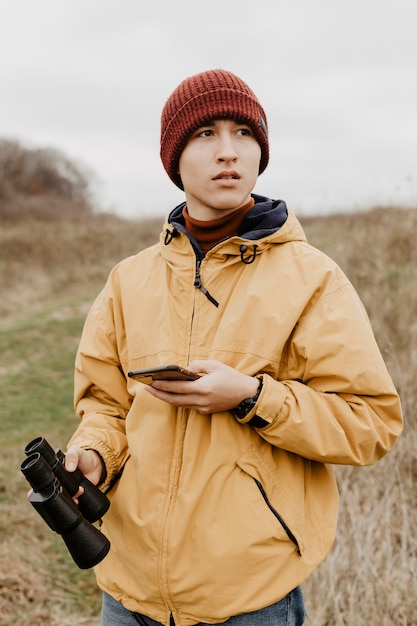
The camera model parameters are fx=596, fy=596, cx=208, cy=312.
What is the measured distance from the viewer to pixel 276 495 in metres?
1.56

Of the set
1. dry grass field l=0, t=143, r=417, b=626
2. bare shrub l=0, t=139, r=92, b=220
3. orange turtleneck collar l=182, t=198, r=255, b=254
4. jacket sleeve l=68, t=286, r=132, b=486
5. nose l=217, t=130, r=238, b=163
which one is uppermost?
bare shrub l=0, t=139, r=92, b=220

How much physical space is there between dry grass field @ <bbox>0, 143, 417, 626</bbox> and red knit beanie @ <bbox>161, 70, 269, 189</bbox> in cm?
201

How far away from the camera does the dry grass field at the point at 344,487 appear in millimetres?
2717

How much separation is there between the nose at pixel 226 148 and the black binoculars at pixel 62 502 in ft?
2.99

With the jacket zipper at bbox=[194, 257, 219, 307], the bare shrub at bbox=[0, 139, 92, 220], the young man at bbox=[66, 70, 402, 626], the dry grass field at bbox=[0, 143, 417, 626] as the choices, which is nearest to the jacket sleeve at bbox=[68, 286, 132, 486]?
the young man at bbox=[66, 70, 402, 626]

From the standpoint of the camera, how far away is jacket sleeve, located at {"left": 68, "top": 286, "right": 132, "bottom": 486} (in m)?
1.82

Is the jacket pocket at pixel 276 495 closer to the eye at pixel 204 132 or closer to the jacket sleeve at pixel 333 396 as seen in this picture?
the jacket sleeve at pixel 333 396

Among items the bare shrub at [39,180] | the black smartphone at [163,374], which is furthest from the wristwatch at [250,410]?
the bare shrub at [39,180]

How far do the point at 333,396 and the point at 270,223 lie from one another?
523mm

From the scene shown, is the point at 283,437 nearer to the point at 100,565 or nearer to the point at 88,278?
the point at 100,565

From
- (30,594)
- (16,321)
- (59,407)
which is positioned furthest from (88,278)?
(30,594)

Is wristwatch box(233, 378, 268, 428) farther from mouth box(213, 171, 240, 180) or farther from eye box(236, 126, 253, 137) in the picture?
eye box(236, 126, 253, 137)

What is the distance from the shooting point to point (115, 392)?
1906 mm

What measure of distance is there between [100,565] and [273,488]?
622 millimetres
